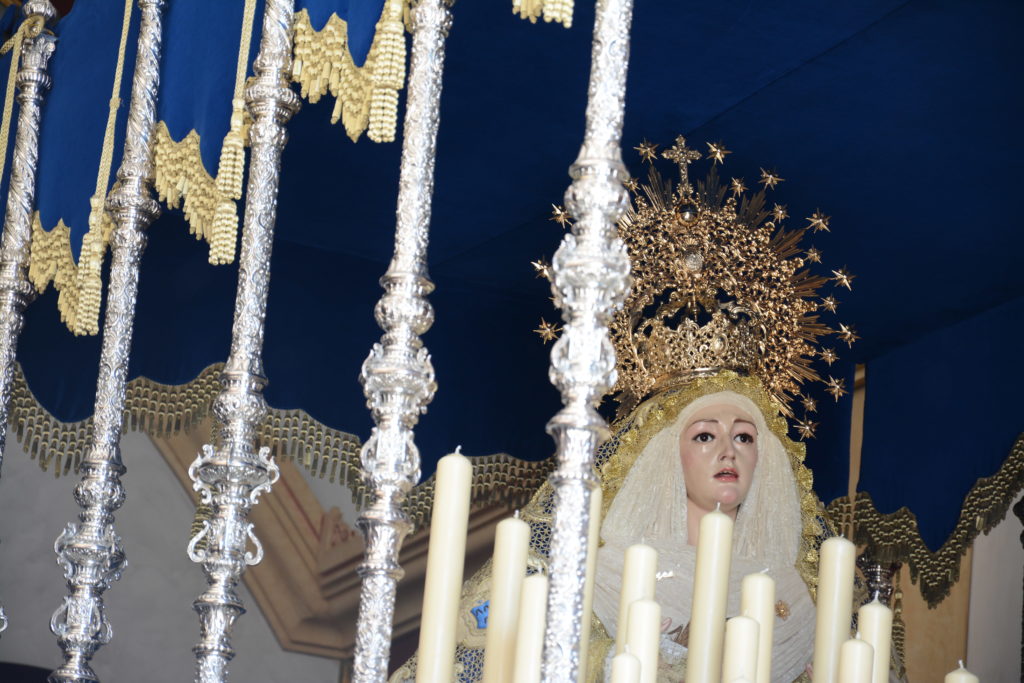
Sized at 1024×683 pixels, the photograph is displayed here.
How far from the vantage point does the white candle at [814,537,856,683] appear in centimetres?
289

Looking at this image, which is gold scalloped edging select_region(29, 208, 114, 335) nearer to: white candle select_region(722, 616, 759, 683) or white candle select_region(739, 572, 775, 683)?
white candle select_region(739, 572, 775, 683)

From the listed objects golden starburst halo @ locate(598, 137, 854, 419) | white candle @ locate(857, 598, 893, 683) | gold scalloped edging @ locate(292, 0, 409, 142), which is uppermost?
golden starburst halo @ locate(598, 137, 854, 419)

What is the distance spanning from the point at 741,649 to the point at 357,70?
1.50 meters

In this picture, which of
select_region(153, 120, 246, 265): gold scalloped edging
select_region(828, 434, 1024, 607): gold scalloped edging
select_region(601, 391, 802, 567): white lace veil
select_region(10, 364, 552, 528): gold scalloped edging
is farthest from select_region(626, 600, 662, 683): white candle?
select_region(828, 434, 1024, 607): gold scalloped edging

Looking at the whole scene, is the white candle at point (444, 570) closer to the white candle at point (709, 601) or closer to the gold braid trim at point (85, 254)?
the white candle at point (709, 601)

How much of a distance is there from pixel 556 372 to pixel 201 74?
6.27 feet

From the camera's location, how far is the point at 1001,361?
5582 mm

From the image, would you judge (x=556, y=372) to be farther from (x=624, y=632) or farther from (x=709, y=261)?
(x=709, y=261)

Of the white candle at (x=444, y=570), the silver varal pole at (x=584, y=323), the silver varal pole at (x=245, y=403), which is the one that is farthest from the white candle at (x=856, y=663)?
the silver varal pole at (x=245, y=403)

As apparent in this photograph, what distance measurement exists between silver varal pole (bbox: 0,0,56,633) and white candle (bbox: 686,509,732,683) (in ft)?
8.44

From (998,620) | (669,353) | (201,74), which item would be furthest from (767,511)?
(201,74)

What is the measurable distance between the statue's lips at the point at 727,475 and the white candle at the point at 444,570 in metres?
2.33

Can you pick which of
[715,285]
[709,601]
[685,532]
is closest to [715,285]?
[715,285]

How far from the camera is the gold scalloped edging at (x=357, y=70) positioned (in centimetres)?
315
